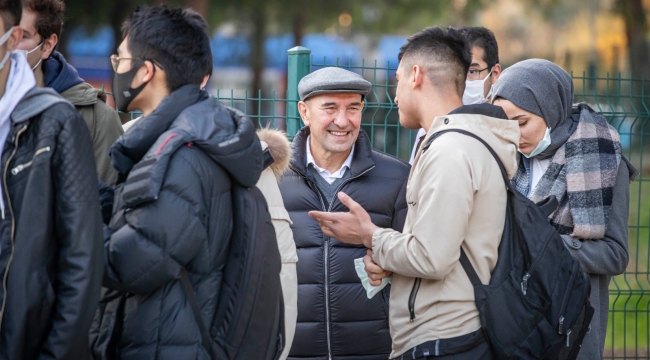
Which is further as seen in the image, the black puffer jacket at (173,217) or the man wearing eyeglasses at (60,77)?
the man wearing eyeglasses at (60,77)

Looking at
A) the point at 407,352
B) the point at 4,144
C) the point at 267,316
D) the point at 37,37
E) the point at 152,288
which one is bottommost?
the point at 407,352

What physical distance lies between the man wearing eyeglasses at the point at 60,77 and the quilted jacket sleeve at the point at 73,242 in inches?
30.5

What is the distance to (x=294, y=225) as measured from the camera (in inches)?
160

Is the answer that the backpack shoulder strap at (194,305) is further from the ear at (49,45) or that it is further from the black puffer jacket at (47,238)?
the ear at (49,45)

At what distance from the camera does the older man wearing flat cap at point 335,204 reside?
3961 millimetres

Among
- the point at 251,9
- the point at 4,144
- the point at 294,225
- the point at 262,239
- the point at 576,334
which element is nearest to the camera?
the point at 4,144

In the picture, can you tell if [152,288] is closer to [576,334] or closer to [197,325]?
[197,325]

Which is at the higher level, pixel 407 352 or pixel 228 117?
pixel 228 117

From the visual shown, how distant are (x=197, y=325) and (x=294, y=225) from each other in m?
1.56

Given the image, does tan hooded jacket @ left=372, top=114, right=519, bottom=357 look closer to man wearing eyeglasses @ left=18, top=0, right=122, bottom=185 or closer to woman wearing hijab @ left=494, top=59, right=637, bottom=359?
woman wearing hijab @ left=494, top=59, right=637, bottom=359

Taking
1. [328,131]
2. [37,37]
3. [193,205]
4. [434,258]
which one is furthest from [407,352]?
[37,37]

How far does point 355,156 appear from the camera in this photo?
420 cm

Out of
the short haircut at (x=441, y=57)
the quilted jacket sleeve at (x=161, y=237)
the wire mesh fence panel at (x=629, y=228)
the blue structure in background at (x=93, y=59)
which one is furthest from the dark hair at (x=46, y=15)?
the blue structure in background at (x=93, y=59)

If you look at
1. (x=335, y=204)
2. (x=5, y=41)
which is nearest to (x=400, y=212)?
(x=335, y=204)
